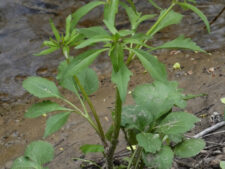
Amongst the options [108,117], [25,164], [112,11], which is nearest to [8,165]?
[25,164]

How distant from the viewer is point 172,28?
592 cm

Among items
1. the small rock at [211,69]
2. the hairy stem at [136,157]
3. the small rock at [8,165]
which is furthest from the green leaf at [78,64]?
the small rock at [211,69]

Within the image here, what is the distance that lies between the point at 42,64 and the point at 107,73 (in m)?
1.06

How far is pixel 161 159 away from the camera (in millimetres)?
1961

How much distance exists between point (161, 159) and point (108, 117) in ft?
5.27

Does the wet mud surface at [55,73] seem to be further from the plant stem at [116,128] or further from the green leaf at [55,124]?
the green leaf at [55,124]

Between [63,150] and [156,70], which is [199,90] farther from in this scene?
[156,70]

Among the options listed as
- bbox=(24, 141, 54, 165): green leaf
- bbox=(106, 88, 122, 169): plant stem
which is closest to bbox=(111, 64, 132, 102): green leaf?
bbox=(106, 88, 122, 169): plant stem

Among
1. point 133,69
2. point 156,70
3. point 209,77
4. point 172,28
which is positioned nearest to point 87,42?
point 156,70

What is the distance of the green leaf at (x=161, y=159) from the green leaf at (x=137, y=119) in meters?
0.19

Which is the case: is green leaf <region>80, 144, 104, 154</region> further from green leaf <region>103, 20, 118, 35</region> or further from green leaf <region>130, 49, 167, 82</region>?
green leaf <region>103, 20, 118, 35</region>

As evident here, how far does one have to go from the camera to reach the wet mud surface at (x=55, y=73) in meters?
3.05

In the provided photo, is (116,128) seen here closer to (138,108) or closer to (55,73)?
(138,108)

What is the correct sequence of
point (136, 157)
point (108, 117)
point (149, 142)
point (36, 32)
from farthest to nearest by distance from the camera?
point (36, 32), point (108, 117), point (136, 157), point (149, 142)
